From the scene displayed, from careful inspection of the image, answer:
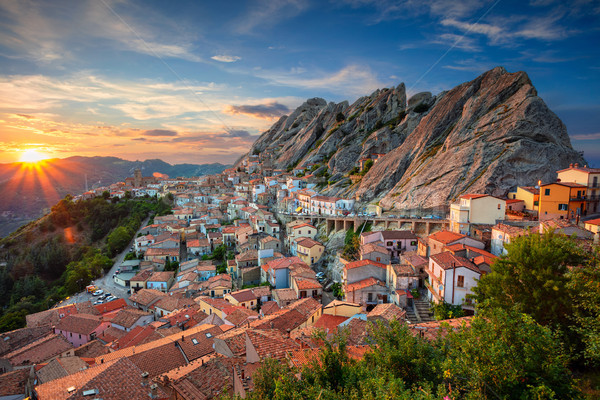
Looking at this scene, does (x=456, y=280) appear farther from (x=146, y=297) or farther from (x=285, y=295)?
(x=146, y=297)

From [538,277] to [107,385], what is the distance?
18477 mm

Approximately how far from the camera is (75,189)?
14700cm

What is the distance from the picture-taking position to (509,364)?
7.29 meters

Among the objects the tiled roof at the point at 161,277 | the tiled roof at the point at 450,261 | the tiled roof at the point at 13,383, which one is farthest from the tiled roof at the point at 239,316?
the tiled roof at the point at 161,277

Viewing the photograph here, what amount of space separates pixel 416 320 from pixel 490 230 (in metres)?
12.7

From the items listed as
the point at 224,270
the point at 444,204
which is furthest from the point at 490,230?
the point at 224,270

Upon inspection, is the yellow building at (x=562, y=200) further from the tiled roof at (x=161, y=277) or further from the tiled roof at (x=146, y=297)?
the tiled roof at (x=161, y=277)

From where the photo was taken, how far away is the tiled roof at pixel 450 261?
66.8 ft

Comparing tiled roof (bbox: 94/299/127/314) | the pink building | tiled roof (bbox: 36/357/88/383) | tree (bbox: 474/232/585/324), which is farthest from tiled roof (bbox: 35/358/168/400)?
tiled roof (bbox: 94/299/127/314)

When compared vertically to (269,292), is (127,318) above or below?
below

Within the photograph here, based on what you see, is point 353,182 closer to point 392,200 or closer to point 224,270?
point 392,200

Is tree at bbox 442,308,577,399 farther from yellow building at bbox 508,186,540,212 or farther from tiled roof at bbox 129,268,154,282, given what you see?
tiled roof at bbox 129,268,154,282

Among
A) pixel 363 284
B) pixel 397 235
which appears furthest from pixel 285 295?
pixel 397 235

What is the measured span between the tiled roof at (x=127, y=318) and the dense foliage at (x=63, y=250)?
16.4 m
